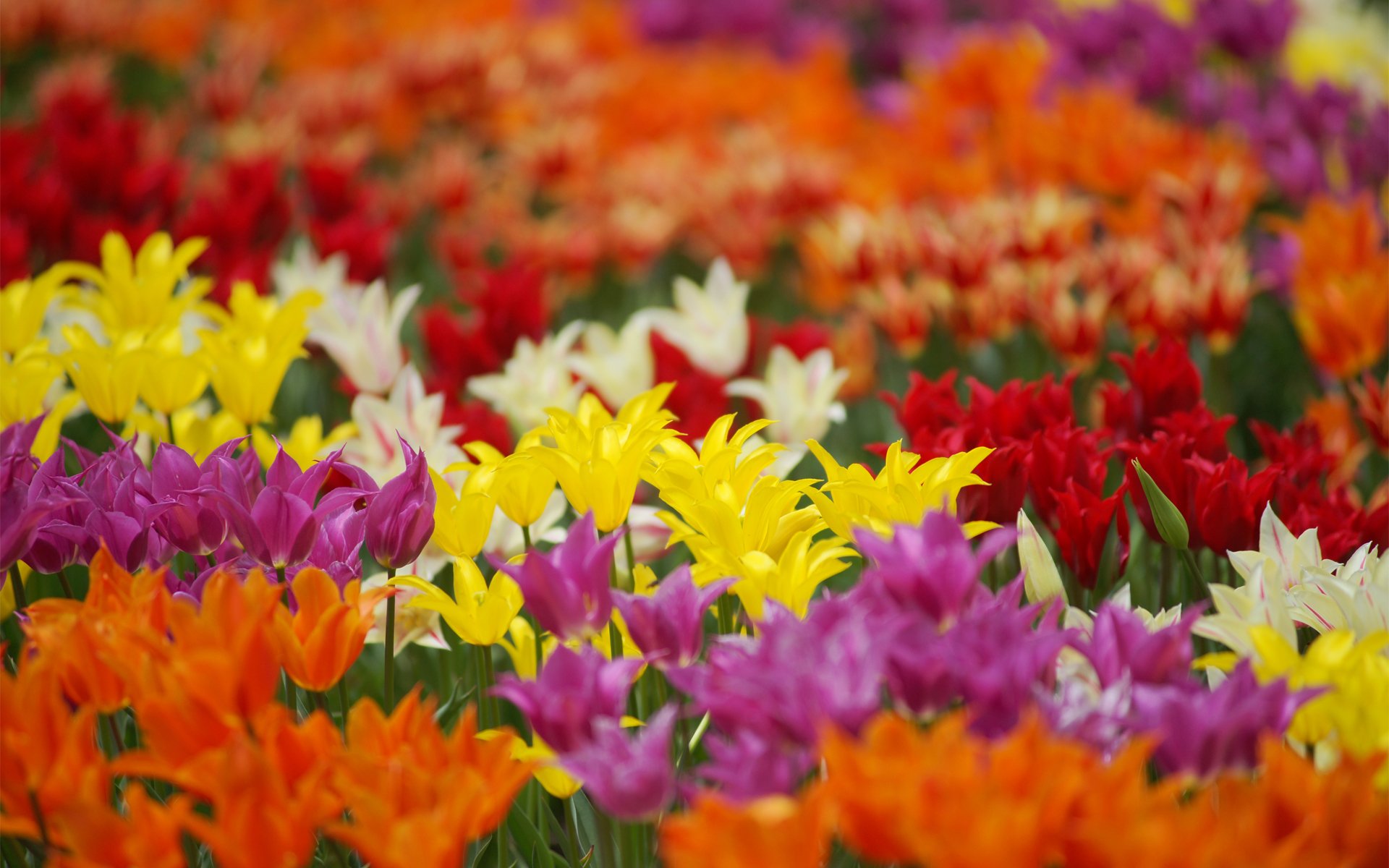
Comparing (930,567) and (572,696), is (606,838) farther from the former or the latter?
(930,567)

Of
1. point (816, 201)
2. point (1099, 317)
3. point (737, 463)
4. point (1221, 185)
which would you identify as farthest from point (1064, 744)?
point (816, 201)

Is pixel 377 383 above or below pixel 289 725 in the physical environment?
below

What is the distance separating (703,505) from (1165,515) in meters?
0.54

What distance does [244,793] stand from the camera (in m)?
0.81

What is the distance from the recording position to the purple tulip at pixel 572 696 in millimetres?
895

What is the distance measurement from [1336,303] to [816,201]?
1.58m

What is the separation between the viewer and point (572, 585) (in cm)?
103

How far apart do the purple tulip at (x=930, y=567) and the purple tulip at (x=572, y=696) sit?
22cm

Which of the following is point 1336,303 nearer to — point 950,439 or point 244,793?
point 950,439

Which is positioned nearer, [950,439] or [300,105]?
[950,439]

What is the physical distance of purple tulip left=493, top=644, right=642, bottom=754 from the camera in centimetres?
90

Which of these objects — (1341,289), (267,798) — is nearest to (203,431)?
(267,798)

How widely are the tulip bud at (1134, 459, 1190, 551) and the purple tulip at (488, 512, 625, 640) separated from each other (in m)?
0.62

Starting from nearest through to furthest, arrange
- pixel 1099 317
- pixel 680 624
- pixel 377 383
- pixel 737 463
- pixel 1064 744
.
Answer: pixel 1064 744
pixel 680 624
pixel 737 463
pixel 377 383
pixel 1099 317
